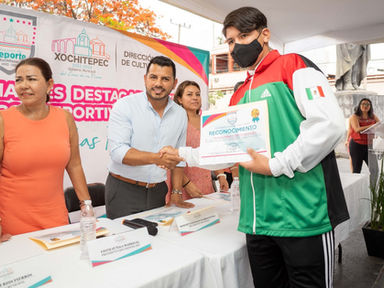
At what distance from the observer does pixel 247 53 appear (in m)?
1.41

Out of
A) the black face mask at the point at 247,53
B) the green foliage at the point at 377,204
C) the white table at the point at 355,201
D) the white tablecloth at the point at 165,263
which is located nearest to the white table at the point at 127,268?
the white tablecloth at the point at 165,263

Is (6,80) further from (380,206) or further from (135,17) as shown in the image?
(380,206)

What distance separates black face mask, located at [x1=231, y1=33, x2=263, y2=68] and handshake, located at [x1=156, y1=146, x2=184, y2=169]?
0.69m

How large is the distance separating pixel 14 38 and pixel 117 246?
2192 millimetres

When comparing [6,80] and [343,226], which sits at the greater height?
[6,80]

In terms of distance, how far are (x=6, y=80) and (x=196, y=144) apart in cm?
172

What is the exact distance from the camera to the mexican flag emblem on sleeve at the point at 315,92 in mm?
1141

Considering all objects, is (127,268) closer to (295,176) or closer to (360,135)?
(295,176)

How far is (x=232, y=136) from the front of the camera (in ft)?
4.48

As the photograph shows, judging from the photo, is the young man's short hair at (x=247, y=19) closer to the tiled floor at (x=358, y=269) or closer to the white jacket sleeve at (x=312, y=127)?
the white jacket sleeve at (x=312, y=127)

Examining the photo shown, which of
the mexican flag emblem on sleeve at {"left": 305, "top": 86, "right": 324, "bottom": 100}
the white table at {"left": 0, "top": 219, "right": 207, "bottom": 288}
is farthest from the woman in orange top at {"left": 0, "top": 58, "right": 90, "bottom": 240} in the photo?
the mexican flag emblem on sleeve at {"left": 305, "top": 86, "right": 324, "bottom": 100}

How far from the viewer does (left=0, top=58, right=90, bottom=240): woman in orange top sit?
5.96ft

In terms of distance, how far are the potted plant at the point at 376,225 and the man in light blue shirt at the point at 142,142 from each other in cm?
241

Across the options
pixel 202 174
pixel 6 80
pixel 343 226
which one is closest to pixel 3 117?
pixel 6 80
